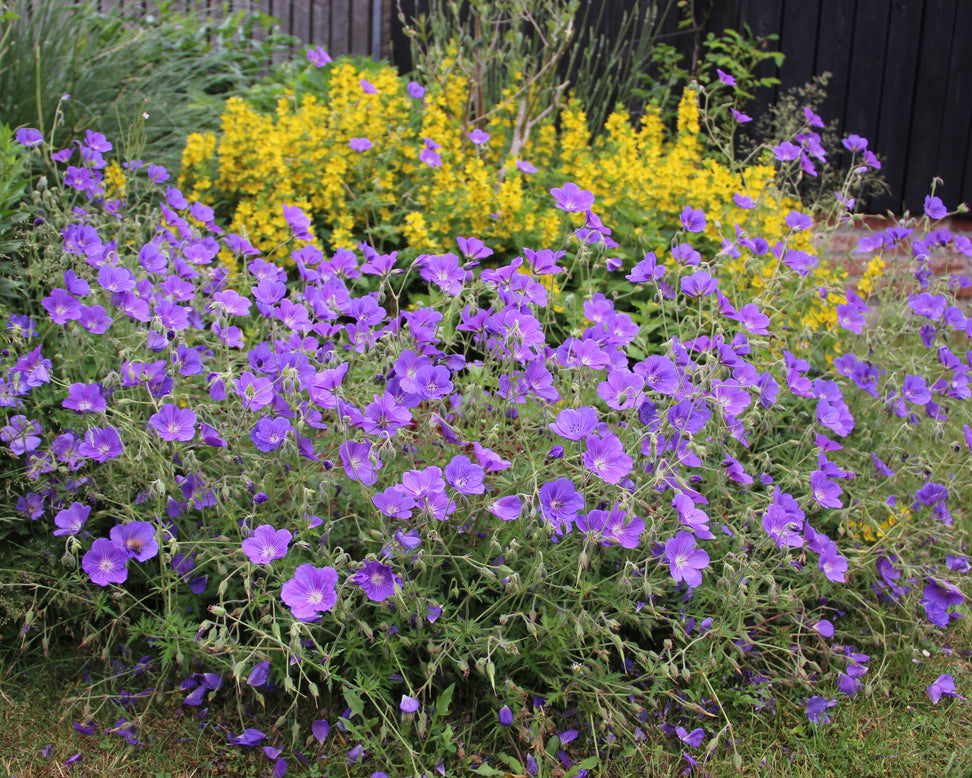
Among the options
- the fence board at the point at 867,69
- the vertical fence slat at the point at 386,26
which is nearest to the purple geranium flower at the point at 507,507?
the fence board at the point at 867,69

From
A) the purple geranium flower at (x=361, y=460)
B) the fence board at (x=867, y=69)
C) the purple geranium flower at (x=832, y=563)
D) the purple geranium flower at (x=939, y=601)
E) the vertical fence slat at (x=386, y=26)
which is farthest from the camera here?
the vertical fence slat at (x=386, y=26)

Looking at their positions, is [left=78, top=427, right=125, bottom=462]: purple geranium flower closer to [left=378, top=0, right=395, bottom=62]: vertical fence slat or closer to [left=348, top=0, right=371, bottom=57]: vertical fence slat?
[left=378, top=0, right=395, bottom=62]: vertical fence slat

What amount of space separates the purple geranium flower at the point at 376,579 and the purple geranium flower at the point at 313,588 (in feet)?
0.19

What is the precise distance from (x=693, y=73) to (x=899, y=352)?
8.77 feet

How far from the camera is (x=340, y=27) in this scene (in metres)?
5.80

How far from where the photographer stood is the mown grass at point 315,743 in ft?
5.31

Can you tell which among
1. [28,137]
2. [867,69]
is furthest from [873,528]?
[867,69]

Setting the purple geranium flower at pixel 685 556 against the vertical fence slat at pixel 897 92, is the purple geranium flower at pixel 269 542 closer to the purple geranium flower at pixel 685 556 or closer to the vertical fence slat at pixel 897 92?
the purple geranium flower at pixel 685 556

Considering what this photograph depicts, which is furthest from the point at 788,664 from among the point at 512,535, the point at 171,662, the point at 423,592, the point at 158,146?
the point at 158,146

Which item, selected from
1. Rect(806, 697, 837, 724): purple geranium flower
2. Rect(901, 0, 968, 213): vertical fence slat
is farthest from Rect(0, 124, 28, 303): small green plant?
Rect(901, 0, 968, 213): vertical fence slat

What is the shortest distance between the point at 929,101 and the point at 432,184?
3.58 metres

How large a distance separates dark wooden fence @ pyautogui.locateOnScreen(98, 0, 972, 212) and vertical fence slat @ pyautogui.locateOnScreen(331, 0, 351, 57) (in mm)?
779

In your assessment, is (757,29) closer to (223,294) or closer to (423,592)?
(223,294)

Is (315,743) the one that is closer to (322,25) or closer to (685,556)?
(685,556)
